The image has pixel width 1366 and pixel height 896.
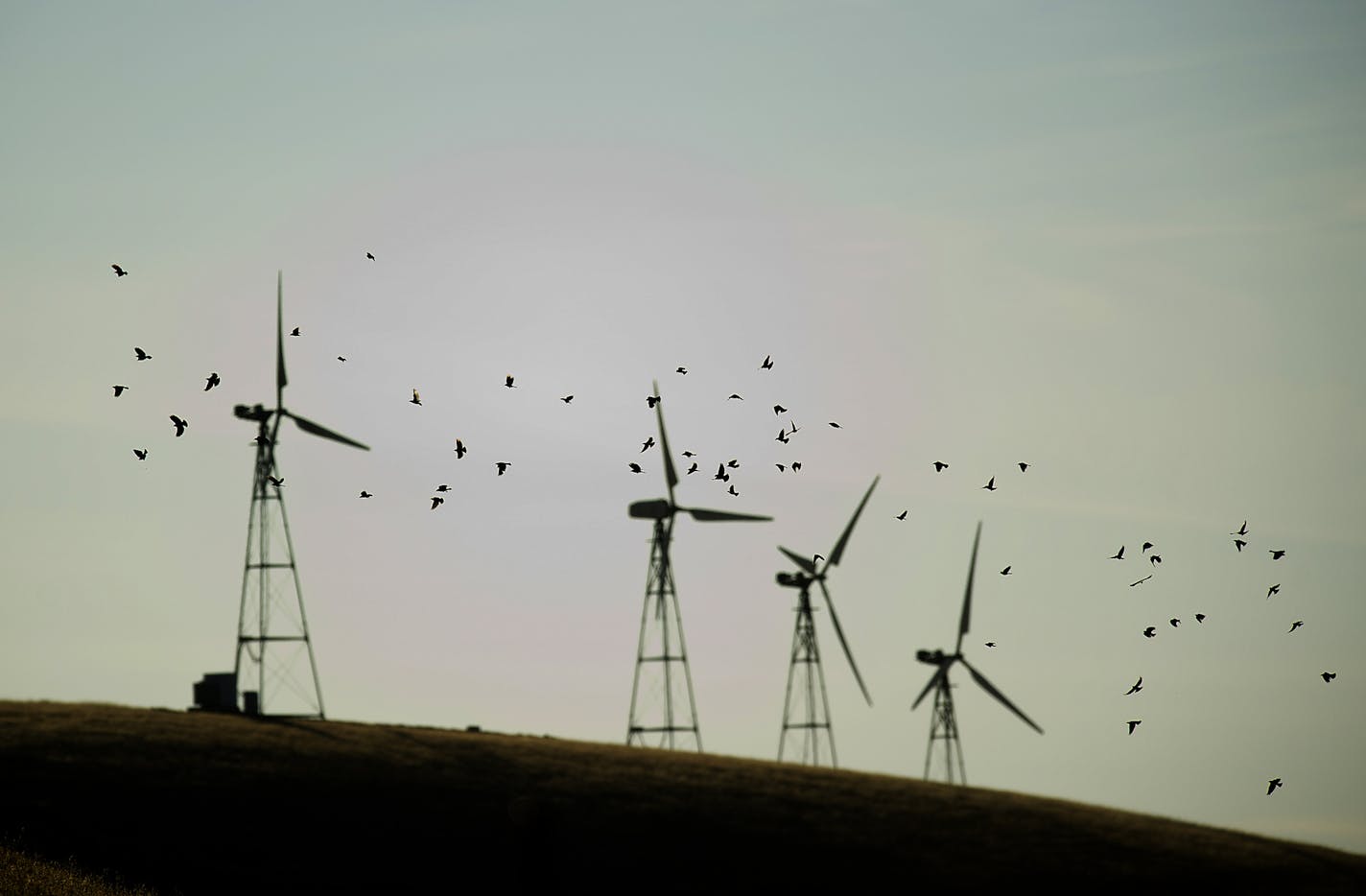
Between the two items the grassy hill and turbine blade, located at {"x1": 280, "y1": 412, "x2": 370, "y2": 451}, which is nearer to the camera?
the grassy hill

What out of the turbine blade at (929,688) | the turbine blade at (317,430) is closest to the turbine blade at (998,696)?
the turbine blade at (929,688)

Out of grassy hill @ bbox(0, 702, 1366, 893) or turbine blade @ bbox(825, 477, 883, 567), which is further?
turbine blade @ bbox(825, 477, 883, 567)

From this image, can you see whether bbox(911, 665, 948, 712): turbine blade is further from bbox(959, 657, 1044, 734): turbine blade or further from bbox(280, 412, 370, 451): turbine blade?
bbox(280, 412, 370, 451): turbine blade

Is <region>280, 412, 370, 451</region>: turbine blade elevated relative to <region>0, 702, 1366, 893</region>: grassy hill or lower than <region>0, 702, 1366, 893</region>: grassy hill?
elevated

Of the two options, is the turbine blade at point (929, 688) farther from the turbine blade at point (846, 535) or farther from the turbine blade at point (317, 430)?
the turbine blade at point (317, 430)

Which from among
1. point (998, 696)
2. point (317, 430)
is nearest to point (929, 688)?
point (998, 696)

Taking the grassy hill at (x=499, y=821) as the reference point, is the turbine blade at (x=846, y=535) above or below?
above

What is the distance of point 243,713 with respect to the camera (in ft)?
270

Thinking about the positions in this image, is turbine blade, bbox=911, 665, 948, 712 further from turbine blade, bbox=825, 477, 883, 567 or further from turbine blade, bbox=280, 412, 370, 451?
turbine blade, bbox=280, 412, 370, 451

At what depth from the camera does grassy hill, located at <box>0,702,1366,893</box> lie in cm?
5722

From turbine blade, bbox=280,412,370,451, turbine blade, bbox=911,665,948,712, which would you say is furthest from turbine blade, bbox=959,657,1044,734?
turbine blade, bbox=280,412,370,451

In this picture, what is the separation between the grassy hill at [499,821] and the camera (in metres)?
57.2

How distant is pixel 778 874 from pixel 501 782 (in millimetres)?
12171

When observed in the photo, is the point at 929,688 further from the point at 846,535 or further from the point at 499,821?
the point at 499,821
